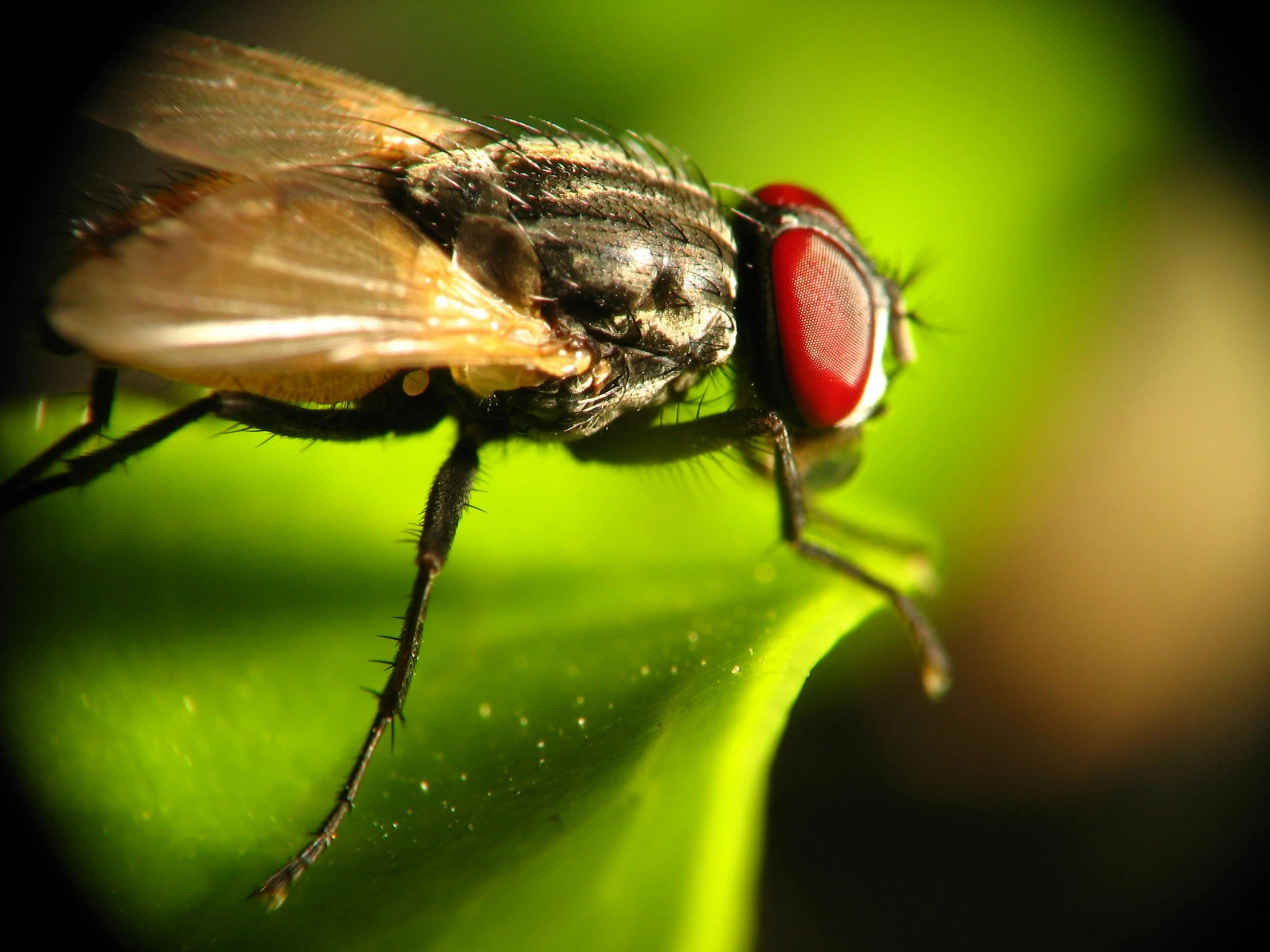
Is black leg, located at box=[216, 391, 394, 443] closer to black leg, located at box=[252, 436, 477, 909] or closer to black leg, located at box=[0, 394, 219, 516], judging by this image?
black leg, located at box=[0, 394, 219, 516]

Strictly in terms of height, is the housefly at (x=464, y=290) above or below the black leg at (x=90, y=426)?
above

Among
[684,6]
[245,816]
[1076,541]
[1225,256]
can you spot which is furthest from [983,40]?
[245,816]

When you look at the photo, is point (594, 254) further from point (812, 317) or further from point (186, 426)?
point (186, 426)

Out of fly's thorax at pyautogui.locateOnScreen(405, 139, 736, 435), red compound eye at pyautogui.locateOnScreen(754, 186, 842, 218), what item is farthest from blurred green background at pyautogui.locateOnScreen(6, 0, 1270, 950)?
red compound eye at pyautogui.locateOnScreen(754, 186, 842, 218)

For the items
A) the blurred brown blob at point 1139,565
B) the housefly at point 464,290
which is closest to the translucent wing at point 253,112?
the housefly at point 464,290

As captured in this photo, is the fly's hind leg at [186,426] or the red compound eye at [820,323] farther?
the red compound eye at [820,323]

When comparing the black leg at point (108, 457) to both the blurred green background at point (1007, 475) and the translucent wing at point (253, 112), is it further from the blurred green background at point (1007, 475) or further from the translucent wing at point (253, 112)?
the translucent wing at point (253, 112)

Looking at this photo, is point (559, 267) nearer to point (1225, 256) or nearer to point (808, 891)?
point (808, 891)
